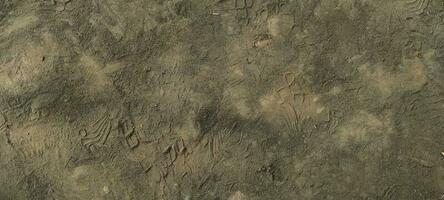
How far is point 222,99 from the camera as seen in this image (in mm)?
4555

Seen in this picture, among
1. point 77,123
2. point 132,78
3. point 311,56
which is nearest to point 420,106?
point 311,56

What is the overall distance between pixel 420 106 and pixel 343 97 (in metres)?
0.62

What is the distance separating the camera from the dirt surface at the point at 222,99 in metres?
4.41

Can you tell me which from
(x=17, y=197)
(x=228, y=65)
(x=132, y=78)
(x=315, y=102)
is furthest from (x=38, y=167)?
(x=315, y=102)

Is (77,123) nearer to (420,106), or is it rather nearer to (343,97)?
(343,97)

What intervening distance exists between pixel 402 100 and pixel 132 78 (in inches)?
86.5

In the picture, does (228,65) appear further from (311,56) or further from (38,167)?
(38,167)

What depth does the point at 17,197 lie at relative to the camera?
177 inches

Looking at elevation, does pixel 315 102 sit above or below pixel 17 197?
above

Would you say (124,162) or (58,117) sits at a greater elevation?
(58,117)

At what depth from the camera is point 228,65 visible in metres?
4.62

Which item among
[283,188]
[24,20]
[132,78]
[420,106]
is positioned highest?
[24,20]

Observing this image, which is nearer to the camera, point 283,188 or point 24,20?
point 283,188

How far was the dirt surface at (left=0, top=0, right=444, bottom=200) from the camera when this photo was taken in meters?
4.41
